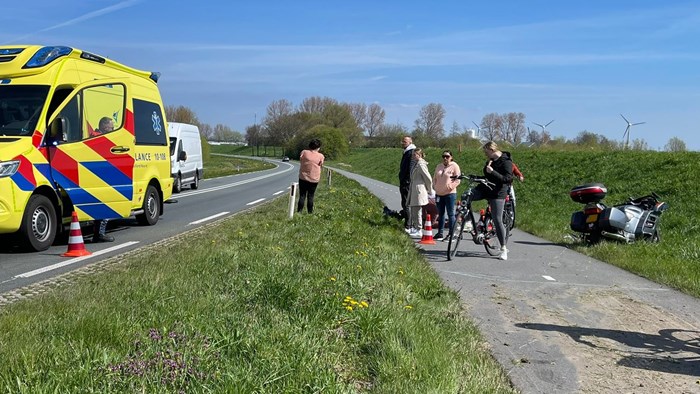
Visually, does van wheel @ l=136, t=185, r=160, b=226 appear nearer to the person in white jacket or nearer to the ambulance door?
the ambulance door

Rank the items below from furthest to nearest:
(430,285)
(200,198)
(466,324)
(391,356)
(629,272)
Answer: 1. (200,198)
2. (629,272)
3. (430,285)
4. (466,324)
5. (391,356)

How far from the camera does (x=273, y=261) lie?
6836 mm

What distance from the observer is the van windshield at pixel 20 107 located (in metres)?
8.84

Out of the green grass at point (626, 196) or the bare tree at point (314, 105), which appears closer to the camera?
the green grass at point (626, 196)

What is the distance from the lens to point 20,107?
9.09m

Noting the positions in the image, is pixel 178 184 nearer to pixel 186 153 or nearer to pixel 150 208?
pixel 186 153

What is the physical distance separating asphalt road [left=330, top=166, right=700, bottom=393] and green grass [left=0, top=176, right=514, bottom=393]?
36 centimetres

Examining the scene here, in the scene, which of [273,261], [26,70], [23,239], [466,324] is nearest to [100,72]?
[26,70]

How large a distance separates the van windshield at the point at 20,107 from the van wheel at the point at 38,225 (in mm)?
1070

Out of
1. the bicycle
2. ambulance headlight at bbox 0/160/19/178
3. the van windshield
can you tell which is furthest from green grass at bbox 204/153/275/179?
the bicycle

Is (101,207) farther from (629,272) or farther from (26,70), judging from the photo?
(629,272)

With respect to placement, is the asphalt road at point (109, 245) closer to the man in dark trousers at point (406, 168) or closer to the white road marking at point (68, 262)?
the white road marking at point (68, 262)

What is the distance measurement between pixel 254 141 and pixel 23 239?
134820mm

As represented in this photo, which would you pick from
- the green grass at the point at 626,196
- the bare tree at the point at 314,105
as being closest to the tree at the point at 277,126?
the bare tree at the point at 314,105
